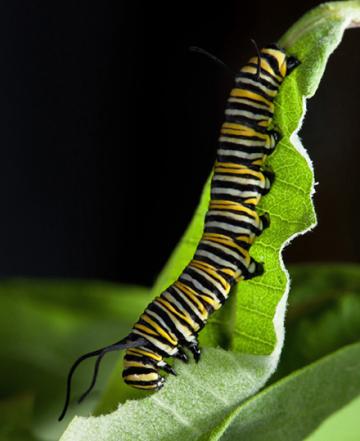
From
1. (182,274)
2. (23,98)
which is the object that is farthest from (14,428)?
(23,98)

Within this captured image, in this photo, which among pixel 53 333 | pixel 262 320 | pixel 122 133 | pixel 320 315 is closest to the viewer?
pixel 262 320

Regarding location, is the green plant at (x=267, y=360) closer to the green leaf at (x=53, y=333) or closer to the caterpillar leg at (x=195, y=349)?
the caterpillar leg at (x=195, y=349)

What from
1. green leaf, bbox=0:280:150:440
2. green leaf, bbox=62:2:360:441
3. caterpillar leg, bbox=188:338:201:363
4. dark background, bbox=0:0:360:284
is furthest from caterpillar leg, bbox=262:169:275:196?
dark background, bbox=0:0:360:284

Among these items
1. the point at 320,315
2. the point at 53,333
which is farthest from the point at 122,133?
the point at 320,315

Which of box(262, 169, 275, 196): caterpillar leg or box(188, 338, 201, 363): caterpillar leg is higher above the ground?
box(262, 169, 275, 196): caterpillar leg

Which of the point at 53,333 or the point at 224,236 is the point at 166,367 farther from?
the point at 53,333

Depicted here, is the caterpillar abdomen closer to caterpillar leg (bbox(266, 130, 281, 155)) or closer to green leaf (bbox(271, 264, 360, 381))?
caterpillar leg (bbox(266, 130, 281, 155))
